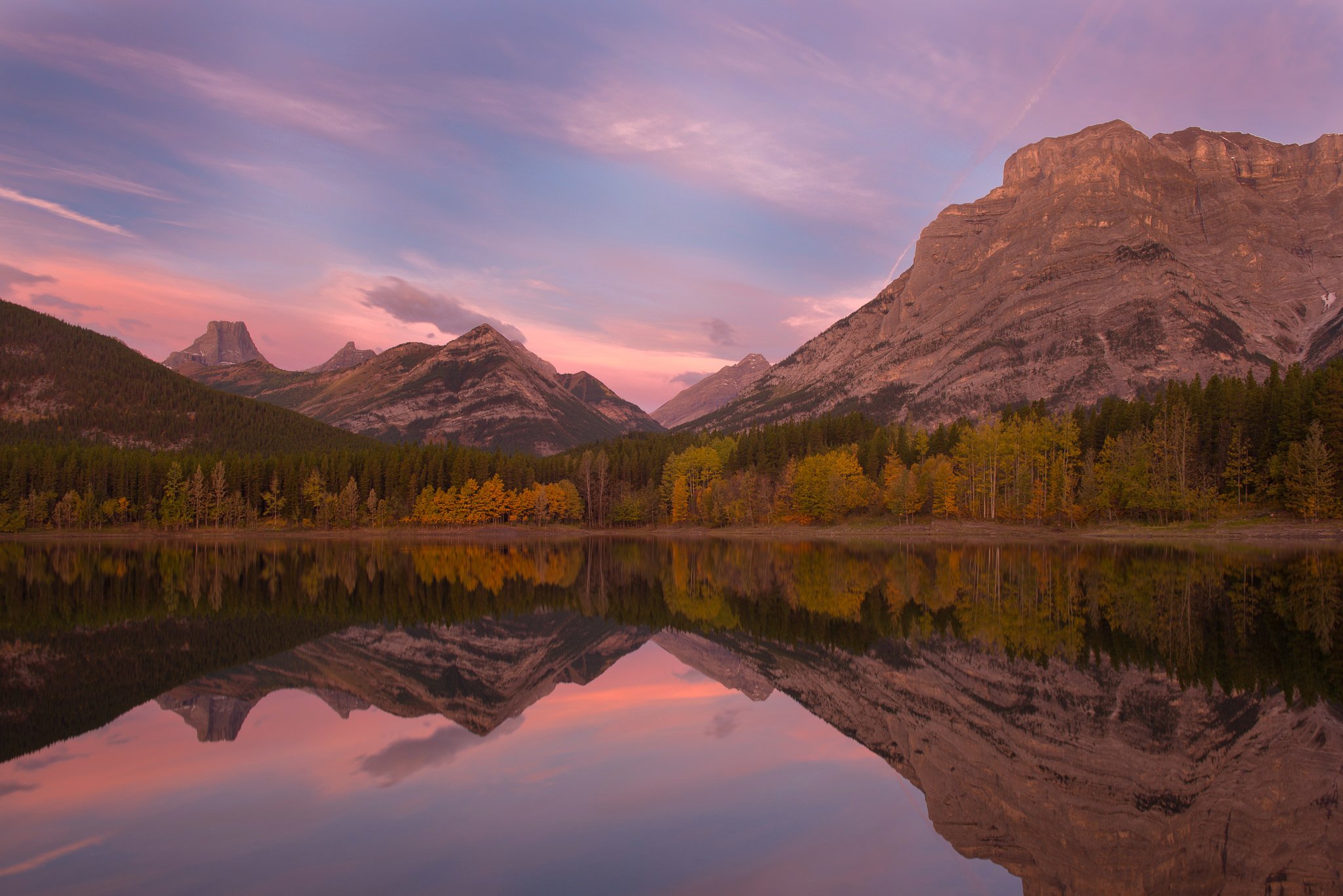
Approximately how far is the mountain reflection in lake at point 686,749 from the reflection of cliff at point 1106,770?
71 mm

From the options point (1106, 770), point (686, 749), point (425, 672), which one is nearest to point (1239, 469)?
point (1106, 770)

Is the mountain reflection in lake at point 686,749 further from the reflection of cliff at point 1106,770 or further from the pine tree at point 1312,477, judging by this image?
the pine tree at point 1312,477

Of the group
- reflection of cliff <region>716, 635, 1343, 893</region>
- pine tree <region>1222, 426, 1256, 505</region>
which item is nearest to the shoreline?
pine tree <region>1222, 426, 1256, 505</region>

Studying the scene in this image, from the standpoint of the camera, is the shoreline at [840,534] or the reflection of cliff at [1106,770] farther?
the shoreline at [840,534]

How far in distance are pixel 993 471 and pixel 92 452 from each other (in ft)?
559

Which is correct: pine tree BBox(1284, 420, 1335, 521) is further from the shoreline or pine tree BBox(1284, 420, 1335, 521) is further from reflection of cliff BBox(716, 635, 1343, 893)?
reflection of cliff BBox(716, 635, 1343, 893)

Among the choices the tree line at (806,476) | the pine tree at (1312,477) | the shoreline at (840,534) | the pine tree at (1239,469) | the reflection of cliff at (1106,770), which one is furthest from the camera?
the tree line at (806,476)

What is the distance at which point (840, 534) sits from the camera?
118 meters

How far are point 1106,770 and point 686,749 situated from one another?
817 centimetres

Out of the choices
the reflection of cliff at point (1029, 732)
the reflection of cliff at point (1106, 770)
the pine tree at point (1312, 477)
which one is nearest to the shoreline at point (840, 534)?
the pine tree at point (1312, 477)

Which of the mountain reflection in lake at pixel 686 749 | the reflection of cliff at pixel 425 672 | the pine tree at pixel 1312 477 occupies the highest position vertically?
the pine tree at pixel 1312 477

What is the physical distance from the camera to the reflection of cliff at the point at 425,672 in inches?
778

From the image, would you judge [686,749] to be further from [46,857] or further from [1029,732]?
[46,857]

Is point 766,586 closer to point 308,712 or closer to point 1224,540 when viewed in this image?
point 308,712
